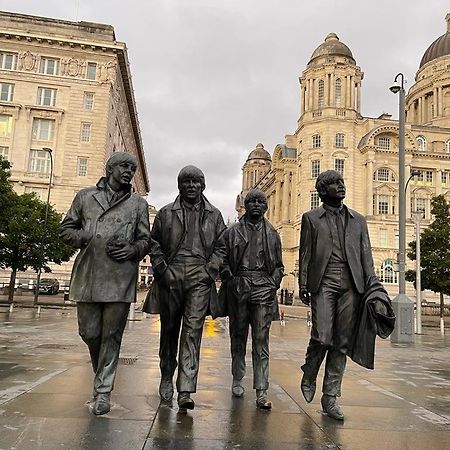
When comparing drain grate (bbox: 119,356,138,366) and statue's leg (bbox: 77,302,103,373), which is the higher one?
statue's leg (bbox: 77,302,103,373)

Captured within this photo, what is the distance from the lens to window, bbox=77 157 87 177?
164ft

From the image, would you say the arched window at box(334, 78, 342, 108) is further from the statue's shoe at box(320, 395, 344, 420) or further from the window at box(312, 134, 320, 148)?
the statue's shoe at box(320, 395, 344, 420)

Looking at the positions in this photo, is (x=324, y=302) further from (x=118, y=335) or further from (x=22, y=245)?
(x=22, y=245)

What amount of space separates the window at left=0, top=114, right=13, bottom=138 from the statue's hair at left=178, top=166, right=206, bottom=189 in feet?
164

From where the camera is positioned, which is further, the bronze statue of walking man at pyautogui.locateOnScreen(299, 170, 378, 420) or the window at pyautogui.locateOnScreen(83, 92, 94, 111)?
the window at pyautogui.locateOnScreen(83, 92, 94, 111)

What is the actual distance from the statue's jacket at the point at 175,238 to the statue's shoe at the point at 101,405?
1007mm

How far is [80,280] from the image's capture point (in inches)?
189

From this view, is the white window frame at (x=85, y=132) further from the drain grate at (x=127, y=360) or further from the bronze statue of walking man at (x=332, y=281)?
the bronze statue of walking man at (x=332, y=281)

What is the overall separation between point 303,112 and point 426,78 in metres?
28.3

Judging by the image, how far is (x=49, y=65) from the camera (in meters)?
51.3

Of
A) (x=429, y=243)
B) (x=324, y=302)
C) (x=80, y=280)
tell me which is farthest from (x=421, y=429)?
(x=429, y=243)

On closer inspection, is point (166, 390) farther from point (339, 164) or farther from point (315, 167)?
point (315, 167)

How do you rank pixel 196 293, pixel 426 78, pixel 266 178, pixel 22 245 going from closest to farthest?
pixel 196 293, pixel 22 245, pixel 426 78, pixel 266 178

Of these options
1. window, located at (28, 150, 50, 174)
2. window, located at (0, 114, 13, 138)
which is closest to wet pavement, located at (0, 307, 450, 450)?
window, located at (28, 150, 50, 174)
